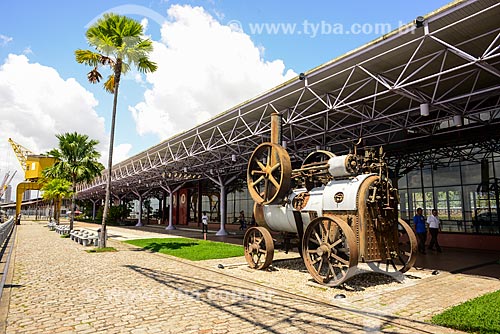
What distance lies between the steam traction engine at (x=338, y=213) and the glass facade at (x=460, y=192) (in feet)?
31.0

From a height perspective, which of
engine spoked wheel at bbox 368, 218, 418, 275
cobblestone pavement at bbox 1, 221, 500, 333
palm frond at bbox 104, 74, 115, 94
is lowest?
cobblestone pavement at bbox 1, 221, 500, 333

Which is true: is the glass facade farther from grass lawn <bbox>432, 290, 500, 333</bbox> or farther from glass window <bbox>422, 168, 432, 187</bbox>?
grass lawn <bbox>432, 290, 500, 333</bbox>

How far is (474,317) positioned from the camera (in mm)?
5430

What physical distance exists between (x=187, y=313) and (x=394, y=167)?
60.4 feet

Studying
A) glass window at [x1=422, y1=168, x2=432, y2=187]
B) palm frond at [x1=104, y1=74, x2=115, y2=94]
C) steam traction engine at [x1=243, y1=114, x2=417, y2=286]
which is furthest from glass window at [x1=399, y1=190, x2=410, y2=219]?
palm frond at [x1=104, y1=74, x2=115, y2=94]

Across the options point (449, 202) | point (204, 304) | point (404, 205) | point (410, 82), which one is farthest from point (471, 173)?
point (204, 304)

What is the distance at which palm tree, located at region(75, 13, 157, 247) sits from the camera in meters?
15.3

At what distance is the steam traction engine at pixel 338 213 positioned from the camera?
7879mm

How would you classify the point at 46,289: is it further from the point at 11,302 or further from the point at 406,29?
the point at 406,29

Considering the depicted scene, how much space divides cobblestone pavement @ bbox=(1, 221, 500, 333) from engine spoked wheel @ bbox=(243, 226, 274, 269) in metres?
1.04

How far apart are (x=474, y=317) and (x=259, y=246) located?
20.0 feet

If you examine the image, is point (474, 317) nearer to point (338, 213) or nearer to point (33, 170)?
point (338, 213)

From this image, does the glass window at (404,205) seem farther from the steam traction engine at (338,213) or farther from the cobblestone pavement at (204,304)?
the cobblestone pavement at (204,304)

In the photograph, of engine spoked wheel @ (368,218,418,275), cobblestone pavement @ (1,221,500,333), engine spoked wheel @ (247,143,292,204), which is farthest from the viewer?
engine spoked wheel @ (247,143,292,204)
